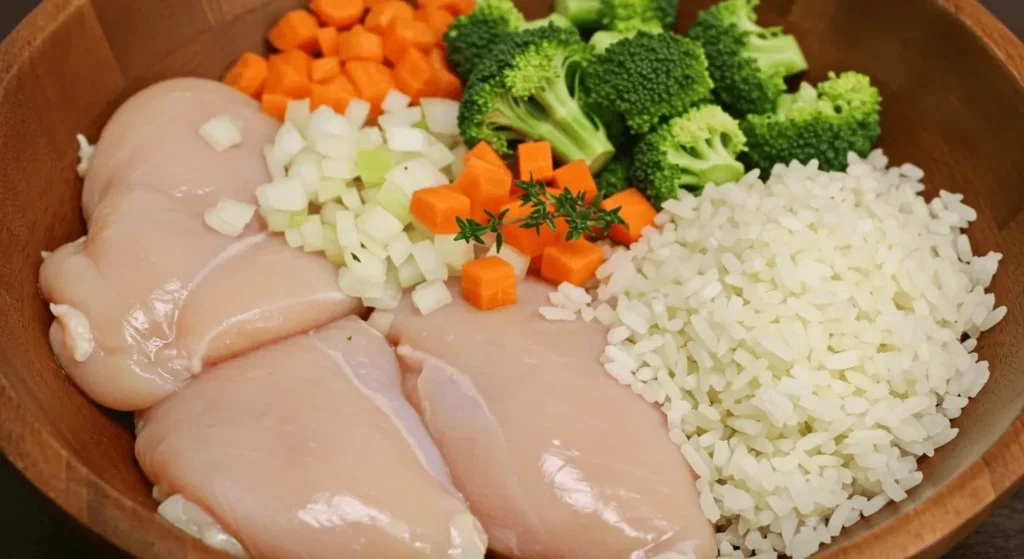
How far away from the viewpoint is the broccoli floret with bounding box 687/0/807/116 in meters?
2.41

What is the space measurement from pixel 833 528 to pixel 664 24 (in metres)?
1.63

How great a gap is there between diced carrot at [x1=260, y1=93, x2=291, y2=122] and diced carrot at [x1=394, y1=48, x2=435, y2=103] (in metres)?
0.36

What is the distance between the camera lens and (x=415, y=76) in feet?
8.25

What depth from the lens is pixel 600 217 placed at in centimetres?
206

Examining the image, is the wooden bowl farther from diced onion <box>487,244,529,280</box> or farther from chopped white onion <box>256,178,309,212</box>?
diced onion <box>487,244,529,280</box>

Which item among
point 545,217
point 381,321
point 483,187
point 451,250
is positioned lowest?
point 381,321

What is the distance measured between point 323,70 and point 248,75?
236 millimetres

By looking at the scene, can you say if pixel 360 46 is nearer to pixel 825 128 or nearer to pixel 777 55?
pixel 777 55

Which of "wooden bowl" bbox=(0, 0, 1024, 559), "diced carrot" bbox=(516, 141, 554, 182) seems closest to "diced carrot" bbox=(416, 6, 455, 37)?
"wooden bowl" bbox=(0, 0, 1024, 559)

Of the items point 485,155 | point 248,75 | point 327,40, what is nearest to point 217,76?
point 248,75

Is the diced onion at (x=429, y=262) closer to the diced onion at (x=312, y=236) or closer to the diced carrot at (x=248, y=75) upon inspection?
the diced onion at (x=312, y=236)

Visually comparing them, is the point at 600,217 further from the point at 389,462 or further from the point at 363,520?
the point at 363,520

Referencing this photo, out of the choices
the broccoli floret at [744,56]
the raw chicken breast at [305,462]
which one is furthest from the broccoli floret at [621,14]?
the raw chicken breast at [305,462]

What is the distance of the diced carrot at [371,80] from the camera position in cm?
248
